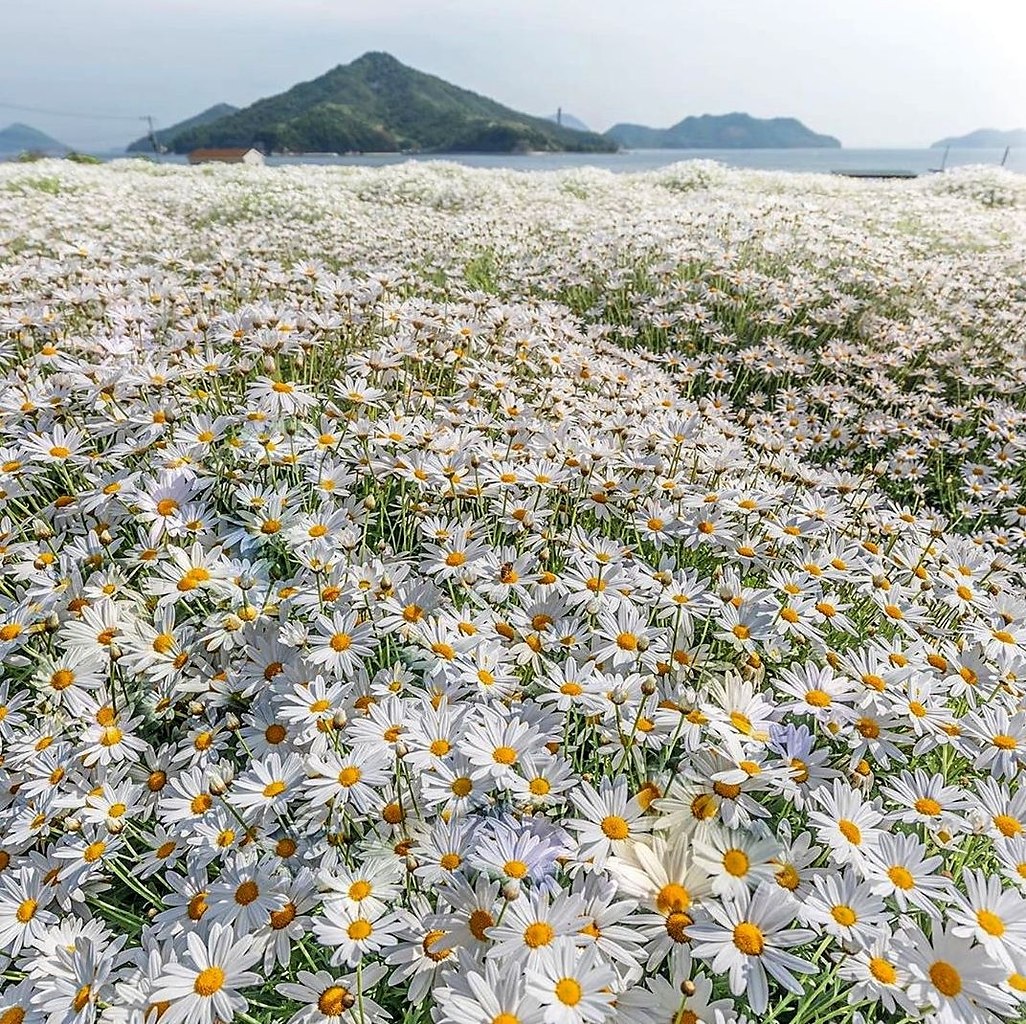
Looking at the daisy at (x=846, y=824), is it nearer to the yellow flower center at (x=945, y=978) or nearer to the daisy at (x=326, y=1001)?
the yellow flower center at (x=945, y=978)

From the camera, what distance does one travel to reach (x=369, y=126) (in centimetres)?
11806

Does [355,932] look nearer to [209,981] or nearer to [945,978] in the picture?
[209,981]

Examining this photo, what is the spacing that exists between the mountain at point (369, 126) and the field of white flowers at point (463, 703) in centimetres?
12466

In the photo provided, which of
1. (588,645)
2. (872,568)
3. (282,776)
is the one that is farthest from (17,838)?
(872,568)

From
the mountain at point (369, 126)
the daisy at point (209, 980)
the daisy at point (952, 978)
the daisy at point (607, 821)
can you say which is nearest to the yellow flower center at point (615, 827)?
the daisy at point (607, 821)

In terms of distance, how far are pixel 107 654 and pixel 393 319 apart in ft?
9.63

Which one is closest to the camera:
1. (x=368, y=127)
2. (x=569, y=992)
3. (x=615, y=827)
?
(x=569, y=992)

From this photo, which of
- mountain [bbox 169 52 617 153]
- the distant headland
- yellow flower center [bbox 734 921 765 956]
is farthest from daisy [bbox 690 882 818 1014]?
mountain [bbox 169 52 617 153]

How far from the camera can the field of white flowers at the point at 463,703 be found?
1.54 metres

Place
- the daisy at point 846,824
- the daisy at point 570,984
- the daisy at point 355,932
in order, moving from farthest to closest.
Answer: the daisy at point 846,824 < the daisy at point 355,932 < the daisy at point 570,984

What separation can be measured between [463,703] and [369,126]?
136 metres

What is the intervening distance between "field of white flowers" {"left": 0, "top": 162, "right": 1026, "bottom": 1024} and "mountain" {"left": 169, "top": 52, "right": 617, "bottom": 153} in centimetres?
12466

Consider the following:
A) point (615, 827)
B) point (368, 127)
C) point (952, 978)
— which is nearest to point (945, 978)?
point (952, 978)

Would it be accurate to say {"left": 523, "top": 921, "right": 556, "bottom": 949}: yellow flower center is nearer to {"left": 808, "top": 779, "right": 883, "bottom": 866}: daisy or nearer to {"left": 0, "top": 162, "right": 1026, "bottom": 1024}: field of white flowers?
{"left": 0, "top": 162, "right": 1026, "bottom": 1024}: field of white flowers
